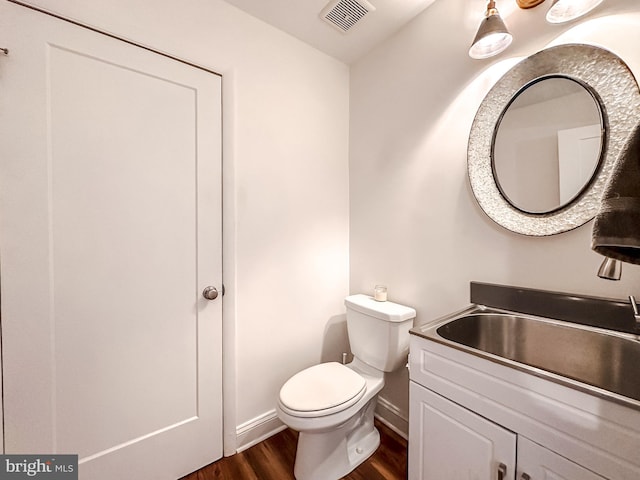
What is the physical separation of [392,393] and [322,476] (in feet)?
2.11

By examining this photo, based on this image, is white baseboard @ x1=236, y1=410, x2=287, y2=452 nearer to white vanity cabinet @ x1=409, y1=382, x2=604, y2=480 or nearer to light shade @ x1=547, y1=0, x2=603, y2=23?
white vanity cabinet @ x1=409, y1=382, x2=604, y2=480

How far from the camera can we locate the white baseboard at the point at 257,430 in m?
1.50

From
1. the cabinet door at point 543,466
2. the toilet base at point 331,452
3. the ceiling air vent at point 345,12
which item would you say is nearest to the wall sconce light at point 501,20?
the ceiling air vent at point 345,12

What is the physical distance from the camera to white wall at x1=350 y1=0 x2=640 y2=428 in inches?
40.4

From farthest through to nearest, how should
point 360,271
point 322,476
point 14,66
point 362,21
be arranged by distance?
1. point 360,271
2. point 362,21
3. point 322,476
4. point 14,66

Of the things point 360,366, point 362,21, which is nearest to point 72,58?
point 362,21

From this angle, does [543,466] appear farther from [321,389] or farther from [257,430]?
[257,430]

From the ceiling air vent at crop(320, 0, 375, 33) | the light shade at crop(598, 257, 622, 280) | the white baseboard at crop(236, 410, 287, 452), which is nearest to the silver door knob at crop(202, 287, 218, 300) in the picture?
the white baseboard at crop(236, 410, 287, 452)

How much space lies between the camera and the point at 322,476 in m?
1.28

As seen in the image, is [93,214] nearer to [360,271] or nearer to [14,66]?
[14,66]

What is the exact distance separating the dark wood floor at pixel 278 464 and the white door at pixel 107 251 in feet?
0.38

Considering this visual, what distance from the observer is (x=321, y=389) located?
1324mm

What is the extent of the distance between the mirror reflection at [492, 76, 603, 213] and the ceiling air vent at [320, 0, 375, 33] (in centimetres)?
95

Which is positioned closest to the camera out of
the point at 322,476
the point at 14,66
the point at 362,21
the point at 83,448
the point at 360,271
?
the point at 14,66
